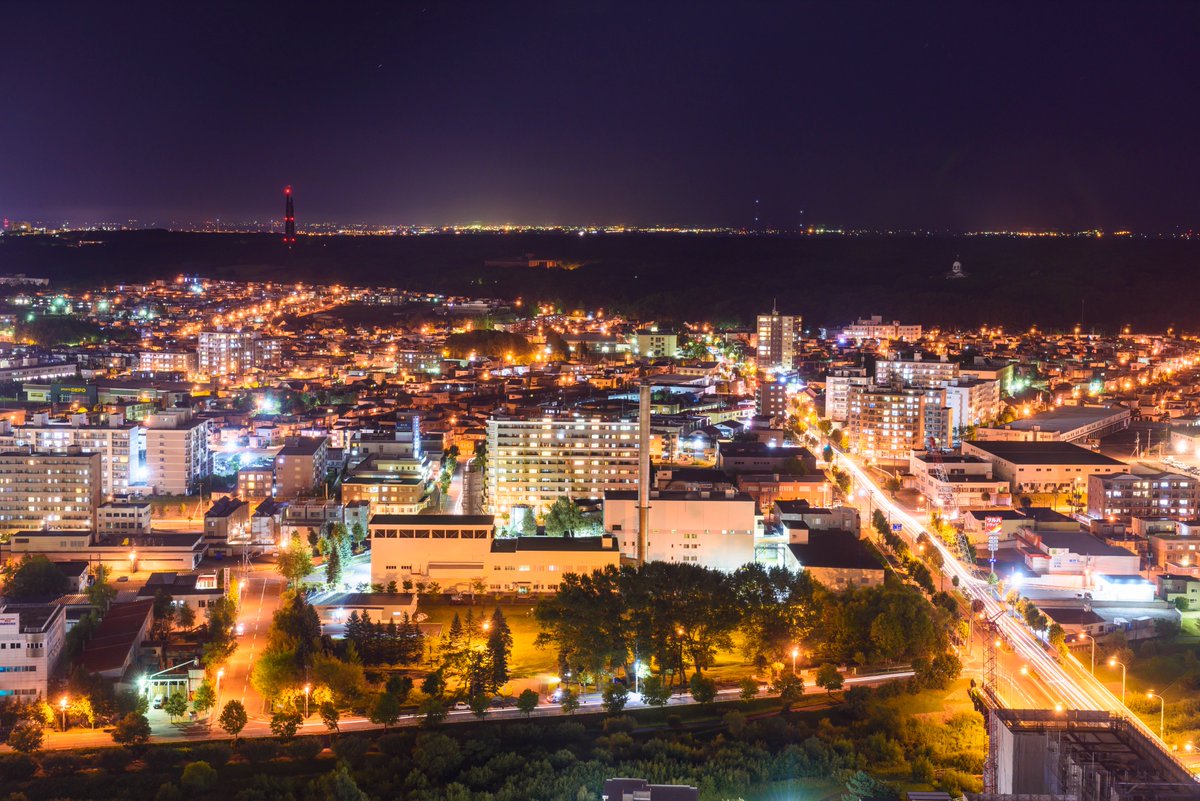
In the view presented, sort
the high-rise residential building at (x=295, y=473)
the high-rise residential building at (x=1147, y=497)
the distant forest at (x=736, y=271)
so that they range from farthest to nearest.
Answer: the distant forest at (x=736, y=271), the high-rise residential building at (x=295, y=473), the high-rise residential building at (x=1147, y=497)

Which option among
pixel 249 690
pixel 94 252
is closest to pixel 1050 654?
pixel 249 690

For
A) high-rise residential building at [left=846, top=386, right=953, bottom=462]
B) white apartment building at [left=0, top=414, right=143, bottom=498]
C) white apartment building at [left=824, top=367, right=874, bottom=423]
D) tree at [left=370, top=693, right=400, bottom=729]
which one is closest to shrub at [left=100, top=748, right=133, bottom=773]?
tree at [left=370, top=693, right=400, bottom=729]

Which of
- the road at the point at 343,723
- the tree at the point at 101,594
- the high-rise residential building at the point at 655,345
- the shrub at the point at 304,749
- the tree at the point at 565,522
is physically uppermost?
the high-rise residential building at the point at 655,345

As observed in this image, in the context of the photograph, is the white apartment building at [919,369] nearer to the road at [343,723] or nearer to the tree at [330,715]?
the road at [343,723]

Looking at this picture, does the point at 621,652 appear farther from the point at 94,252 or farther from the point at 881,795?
the point at 94,252

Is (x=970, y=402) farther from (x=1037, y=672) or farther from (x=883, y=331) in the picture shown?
(x=883, y=331)

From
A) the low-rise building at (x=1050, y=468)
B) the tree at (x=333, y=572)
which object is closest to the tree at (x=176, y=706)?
the tree at (x=333, y=572)
